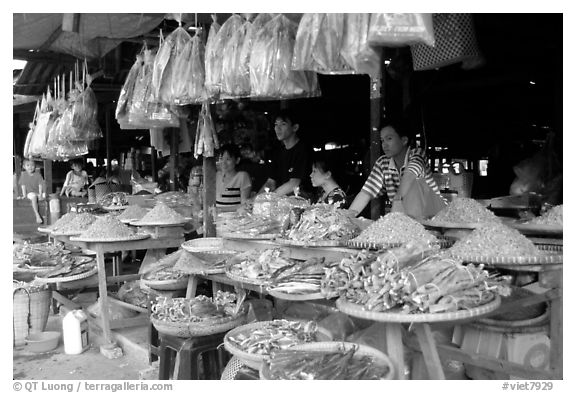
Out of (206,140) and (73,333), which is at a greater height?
(206,140)

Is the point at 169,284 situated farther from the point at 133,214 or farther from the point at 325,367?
the point at 325,367

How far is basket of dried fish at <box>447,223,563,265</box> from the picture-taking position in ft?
7.92

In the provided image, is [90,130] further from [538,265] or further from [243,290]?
[538,265]

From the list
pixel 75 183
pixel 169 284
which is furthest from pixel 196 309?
pixel 75 183

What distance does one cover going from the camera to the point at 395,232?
2.79 meters

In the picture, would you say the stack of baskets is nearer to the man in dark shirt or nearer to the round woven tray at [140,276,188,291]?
the round woven tray at [140,276,188,291]

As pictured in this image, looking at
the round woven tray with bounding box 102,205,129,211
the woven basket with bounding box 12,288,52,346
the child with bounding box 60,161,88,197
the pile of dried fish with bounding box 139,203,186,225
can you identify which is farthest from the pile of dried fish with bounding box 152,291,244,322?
the child with bounding box 60,161,88,197

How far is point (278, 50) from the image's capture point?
3049 mm

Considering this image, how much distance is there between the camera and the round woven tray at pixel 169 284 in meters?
3.83

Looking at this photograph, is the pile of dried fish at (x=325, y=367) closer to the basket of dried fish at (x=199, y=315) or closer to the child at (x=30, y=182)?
the basket of dried fish at (x=199, y=315)

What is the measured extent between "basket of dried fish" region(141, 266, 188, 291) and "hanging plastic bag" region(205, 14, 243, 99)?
1313 mm

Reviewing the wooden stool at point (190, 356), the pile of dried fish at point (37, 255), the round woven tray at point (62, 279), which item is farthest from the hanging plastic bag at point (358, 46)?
the pile of dried fish at point (37, 255)

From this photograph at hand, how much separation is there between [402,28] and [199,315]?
70.0 inches

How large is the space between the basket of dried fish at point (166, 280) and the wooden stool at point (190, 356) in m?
0.83
